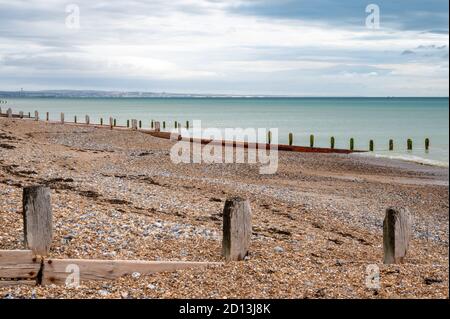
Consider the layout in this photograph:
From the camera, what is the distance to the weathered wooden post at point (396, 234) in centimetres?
829

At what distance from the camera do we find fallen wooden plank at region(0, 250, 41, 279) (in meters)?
6.96

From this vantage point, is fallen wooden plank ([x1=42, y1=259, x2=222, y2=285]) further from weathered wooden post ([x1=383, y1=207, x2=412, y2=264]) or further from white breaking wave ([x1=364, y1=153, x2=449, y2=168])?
white breaking wave ([x1=364, y1=153, x2=449, y2=168])

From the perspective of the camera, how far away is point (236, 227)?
790 cm

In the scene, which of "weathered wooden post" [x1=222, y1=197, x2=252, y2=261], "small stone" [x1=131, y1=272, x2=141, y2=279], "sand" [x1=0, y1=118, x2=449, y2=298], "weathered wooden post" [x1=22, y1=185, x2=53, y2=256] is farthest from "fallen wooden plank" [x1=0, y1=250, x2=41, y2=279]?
"weathered wooden post" [x1=222, y1=197, x2=252, y2=261]

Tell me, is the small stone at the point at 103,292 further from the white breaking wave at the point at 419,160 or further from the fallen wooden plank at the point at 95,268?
the white breaking wave at the point at 419,160

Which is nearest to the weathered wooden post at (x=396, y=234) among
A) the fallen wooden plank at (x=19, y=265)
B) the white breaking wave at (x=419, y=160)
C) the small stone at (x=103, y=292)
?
the small stone at (x=103, y=292)

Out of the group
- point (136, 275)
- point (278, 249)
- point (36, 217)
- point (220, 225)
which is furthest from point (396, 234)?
point (36, 217)

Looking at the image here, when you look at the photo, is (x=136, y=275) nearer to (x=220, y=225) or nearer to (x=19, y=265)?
(x=19, y=265)

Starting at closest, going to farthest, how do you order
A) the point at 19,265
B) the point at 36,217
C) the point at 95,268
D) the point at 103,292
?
the point at 103,292, the point at 19,265, the point at 95,268, the point at 36,217

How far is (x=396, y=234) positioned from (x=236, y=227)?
7.80 ft

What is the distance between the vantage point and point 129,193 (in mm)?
15406

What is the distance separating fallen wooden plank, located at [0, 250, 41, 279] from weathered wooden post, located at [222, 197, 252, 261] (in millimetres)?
2489

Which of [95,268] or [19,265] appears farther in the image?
[95,268]
